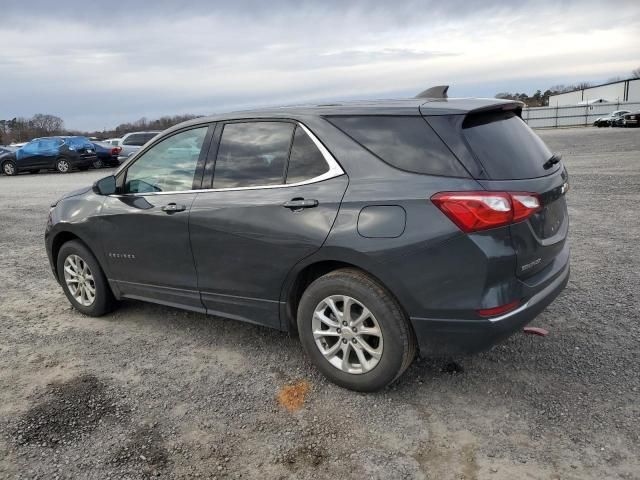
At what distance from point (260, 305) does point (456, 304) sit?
1.39 m

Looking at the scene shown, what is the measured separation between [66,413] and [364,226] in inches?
85.4

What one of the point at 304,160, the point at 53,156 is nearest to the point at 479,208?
the point at 304,160

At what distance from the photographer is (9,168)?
Answer: 78.6 ft

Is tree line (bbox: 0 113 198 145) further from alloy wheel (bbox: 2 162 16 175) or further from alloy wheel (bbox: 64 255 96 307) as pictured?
alloy wheel (bbox: 64 255 96 307)

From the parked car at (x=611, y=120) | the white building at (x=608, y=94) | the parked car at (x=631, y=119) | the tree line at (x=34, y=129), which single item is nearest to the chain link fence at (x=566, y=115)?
the white building at (x=608, y=94)

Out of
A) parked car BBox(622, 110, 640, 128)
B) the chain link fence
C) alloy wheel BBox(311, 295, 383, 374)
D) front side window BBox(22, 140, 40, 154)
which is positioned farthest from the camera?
the chain link fence

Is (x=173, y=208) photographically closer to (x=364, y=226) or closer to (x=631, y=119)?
(x=364, y=226)

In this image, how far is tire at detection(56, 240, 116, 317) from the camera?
480 centimetres

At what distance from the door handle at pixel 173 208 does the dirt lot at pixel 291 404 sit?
1076mm

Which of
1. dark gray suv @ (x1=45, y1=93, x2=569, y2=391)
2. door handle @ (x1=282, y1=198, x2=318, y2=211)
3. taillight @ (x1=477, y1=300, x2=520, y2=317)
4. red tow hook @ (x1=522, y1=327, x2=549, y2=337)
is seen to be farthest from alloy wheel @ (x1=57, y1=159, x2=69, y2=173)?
taillight @ (x1=477, y1=300, x2=520, y2=317)

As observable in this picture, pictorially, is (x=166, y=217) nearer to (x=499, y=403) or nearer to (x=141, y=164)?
(x=141, y=164)

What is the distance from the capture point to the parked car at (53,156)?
22391 millimetres

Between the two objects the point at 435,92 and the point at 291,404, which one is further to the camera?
the point at 435,92

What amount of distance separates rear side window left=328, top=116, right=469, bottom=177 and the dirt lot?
1416 millimetres
